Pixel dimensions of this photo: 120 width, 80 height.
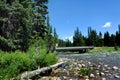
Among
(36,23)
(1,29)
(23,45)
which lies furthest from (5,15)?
(36,23)

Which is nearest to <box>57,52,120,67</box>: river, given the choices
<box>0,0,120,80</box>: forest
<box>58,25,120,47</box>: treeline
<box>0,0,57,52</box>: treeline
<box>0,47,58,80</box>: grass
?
<box>0,0,120,80</box>: forest

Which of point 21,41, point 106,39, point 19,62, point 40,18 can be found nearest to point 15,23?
point 21,41

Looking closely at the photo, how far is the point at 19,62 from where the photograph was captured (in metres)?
13.2

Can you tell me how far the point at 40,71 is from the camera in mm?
14375

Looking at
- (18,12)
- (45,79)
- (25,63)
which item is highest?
(18,12)

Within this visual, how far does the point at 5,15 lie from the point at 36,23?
10.5m

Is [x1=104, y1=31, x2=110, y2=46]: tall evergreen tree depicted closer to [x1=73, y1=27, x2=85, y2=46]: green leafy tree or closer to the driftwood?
[x1=73, y1=27, x2=85, y2=46]: green leafy tree

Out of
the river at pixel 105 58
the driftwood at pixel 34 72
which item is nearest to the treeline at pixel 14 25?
the river at pixel 105 58

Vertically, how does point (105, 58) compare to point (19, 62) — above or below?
below

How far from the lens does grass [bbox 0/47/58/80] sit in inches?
426

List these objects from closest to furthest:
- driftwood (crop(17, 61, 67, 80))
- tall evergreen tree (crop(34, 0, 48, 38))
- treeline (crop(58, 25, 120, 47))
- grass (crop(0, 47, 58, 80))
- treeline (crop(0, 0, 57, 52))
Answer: grass (crop(0, 47, 58, 80)) → driftwood (crop(17, 61, 67, 80)) → treeline (crop(0, 0, 57, 52)) → tall evergreen tree (crop(34, 0, 48, 38)) → treeline (crop(58, 25, 120, 47))

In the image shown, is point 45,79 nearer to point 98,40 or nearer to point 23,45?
point 23,45

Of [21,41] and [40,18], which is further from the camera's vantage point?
[40,18]

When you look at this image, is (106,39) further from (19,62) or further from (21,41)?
(19,62)
